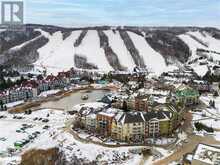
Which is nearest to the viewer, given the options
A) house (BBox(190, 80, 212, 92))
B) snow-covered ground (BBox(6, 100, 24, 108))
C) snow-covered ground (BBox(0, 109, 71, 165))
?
snow-covered ground (BBox(0, 109, 71, 165))

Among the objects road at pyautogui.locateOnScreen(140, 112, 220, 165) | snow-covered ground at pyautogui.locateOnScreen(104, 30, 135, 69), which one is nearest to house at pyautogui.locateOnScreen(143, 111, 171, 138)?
road at pyautogui.locateOnScreen(140, 112, 220, 165)

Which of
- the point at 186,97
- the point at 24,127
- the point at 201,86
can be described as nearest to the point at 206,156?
the point at 24,127

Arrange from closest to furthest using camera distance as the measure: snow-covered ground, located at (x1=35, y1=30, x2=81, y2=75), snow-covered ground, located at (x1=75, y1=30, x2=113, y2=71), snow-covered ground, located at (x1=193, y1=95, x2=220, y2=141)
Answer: snow-covered ground, located at (x1=193, y1=95, x2=220, y2=141)
snow-covered ground, located at (x1=35, y1=30, x2=81, y2=75)
snow-covered ground, located at (x1=75, y1=30, x2=113, y2=71)

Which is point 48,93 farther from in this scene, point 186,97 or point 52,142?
point 52,142

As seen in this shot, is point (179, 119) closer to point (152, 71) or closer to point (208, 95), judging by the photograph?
point (208, 95)

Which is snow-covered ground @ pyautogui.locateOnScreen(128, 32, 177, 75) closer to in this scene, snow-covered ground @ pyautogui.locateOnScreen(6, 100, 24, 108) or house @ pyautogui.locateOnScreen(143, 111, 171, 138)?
snow-covered ground @ pyautogui.locateOnScreen(6, 100, 24, 108)
